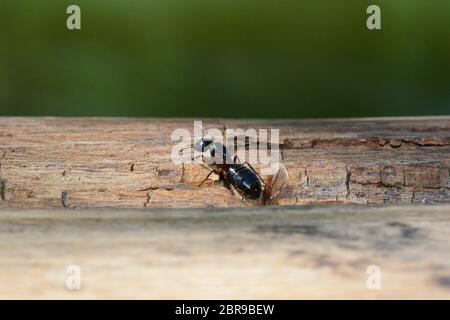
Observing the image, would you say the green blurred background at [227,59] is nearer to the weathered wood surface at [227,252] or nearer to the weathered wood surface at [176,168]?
the weathered wood surface at [176,168]

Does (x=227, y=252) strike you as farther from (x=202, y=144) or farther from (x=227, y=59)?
(x=227, y=59)

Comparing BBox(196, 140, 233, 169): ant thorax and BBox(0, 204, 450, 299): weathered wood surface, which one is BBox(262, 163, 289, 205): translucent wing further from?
BBox(0, 204, 450, 299): weathered wood surface

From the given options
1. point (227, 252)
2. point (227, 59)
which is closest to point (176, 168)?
point (227, 252)

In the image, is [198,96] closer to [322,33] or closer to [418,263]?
[322,33]

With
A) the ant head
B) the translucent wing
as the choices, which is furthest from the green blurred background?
the translucent wing

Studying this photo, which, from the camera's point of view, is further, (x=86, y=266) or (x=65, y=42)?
(x=65, y=42)

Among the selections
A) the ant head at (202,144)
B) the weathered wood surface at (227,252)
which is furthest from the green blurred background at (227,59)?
the weathered wood surface at (227,252)

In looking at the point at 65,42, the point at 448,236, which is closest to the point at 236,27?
the point at 65,42
